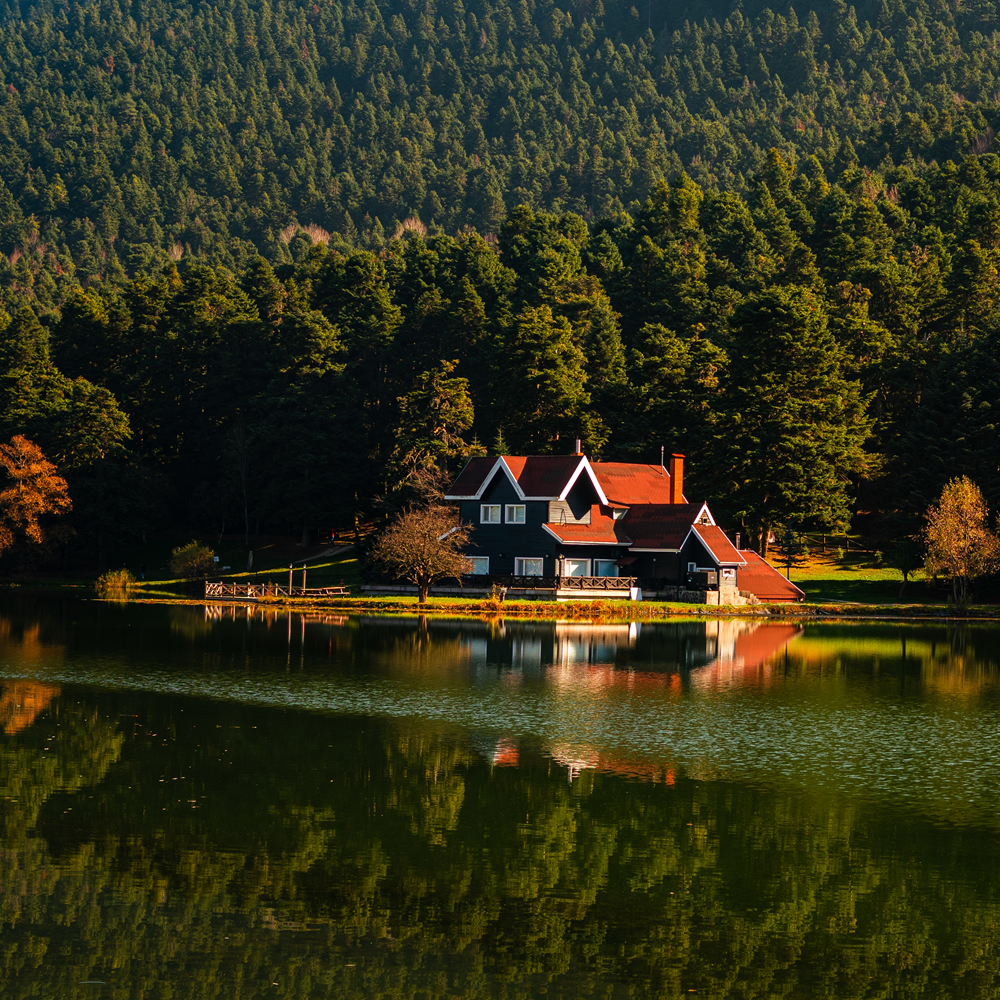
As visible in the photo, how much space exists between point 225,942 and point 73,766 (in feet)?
36.0

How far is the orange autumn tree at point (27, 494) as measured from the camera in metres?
85.6

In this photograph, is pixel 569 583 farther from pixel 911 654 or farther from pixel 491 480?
pixel 911 654

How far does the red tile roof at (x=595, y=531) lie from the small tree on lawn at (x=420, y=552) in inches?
241

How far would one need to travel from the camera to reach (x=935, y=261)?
12138 cm

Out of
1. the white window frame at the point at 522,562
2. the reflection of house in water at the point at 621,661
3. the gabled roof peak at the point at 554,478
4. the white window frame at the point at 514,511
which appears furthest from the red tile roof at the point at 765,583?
the white window frame at the point at 514,511

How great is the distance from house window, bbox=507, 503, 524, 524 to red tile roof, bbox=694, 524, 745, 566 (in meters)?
10.6

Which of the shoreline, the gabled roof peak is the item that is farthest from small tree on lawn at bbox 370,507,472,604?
the gabled roof peak

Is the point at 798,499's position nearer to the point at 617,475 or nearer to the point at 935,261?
the point at 617,475

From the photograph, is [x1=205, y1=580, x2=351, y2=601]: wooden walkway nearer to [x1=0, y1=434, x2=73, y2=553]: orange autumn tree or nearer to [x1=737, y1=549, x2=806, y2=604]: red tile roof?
[x1=0, y1=434, x2=73, y2=553]: orange autumn tree

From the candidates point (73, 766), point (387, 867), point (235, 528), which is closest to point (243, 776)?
point (73, 766)

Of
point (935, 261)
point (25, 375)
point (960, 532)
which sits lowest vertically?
point (960, 532)

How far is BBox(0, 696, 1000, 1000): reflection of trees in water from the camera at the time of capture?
1455 cm

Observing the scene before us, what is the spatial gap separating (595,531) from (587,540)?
1357 mm

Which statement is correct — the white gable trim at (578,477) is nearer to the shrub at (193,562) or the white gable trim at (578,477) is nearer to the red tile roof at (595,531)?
the red tile roof at (595,531)
